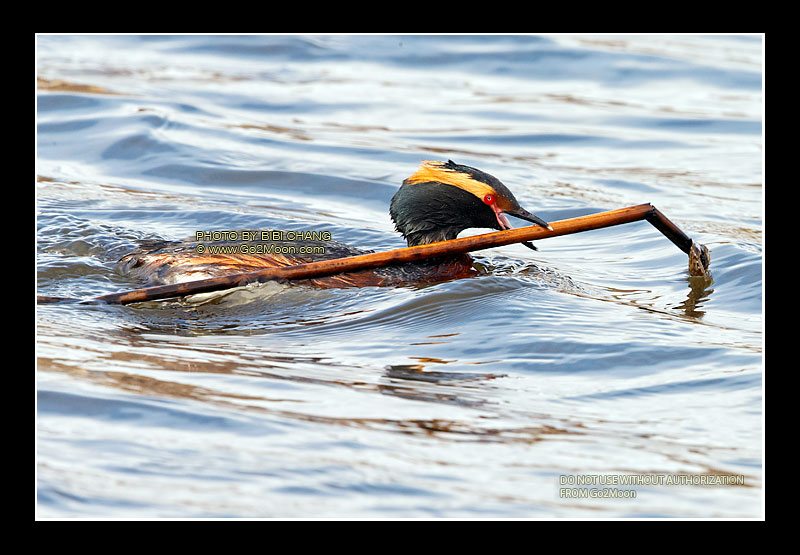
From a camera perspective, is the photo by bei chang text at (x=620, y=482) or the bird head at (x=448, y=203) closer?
the photo by bei chang text at (x=620, y=482)

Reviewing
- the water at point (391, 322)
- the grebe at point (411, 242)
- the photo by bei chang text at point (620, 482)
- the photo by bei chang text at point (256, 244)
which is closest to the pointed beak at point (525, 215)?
the grebe at point (411, 242)

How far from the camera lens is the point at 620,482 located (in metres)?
4.63

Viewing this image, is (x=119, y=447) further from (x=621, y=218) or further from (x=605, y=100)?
(x=605, y=100)

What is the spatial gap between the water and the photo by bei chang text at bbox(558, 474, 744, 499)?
0.03 m

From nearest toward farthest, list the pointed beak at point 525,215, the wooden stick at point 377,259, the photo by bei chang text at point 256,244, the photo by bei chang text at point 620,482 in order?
the photo by bei chang text at point 620,482 → the wooden stick at point 377,259 → the pointed beak at point 525,215 → the photo by bei chang text at point 256,244

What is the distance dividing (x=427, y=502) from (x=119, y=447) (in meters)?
1.46

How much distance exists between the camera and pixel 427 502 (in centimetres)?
438

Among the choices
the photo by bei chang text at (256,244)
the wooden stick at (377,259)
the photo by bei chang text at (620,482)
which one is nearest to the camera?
the photo by bei chang text at (620,482)

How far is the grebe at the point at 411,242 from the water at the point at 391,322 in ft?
0.74

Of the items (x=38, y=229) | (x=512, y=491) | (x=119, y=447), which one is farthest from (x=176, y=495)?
(x=38, y=229)

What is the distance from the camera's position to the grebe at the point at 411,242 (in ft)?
24.0

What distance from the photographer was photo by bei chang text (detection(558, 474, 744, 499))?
14.9ft

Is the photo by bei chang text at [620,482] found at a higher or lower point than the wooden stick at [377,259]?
lower

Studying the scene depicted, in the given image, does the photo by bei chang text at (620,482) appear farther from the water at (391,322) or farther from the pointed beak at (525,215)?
the pointed beak at (525,215)
